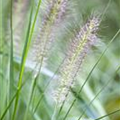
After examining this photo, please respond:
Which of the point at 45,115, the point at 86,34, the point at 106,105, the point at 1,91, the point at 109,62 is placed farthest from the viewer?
the point at 109,62

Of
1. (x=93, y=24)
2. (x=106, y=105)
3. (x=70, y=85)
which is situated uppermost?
(x=93, y=24)

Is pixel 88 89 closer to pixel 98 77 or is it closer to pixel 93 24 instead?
pixel 98 77

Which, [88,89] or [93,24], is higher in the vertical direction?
[93,24]

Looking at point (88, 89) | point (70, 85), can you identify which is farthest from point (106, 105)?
point (70, 85)

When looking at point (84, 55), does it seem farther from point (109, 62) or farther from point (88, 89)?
point (109, 62)

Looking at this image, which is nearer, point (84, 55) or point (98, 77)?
point (84, 55)

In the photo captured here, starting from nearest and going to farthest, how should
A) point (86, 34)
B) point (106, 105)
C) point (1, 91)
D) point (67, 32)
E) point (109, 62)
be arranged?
point (86, 34) < point (67, 32) < point (1, 91) < point (106, 105) < point (109, 62)
